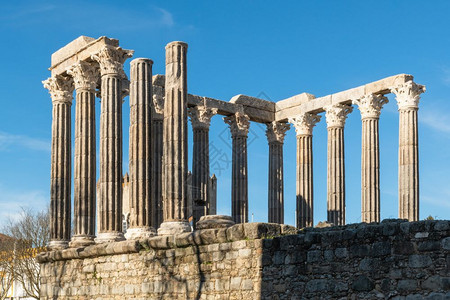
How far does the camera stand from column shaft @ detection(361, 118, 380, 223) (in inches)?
1331

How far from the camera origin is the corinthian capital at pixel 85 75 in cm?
2731

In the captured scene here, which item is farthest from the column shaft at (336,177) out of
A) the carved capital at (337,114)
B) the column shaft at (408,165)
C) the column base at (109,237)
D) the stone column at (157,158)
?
the column base at (109,237)

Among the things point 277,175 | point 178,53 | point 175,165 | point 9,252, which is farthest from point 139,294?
point 9,252

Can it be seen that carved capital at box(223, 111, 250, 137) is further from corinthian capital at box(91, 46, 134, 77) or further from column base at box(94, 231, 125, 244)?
column base at box(94, 231, 125, 244)

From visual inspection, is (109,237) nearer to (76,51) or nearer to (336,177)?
(76,51)

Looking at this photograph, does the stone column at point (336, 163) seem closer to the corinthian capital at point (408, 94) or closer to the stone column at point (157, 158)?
the corinthian capital at point (408, 94)

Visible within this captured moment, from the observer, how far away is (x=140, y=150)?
79.5 feet

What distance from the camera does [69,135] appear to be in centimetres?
2897

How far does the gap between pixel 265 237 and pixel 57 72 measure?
47.6ft

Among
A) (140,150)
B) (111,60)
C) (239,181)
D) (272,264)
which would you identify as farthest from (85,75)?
(272,264)

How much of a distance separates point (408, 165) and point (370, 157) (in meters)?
2.26

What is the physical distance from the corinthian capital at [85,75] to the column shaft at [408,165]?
1344cm

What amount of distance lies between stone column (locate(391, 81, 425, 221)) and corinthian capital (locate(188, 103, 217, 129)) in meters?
8.85

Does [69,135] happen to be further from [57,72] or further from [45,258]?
[45,258]
